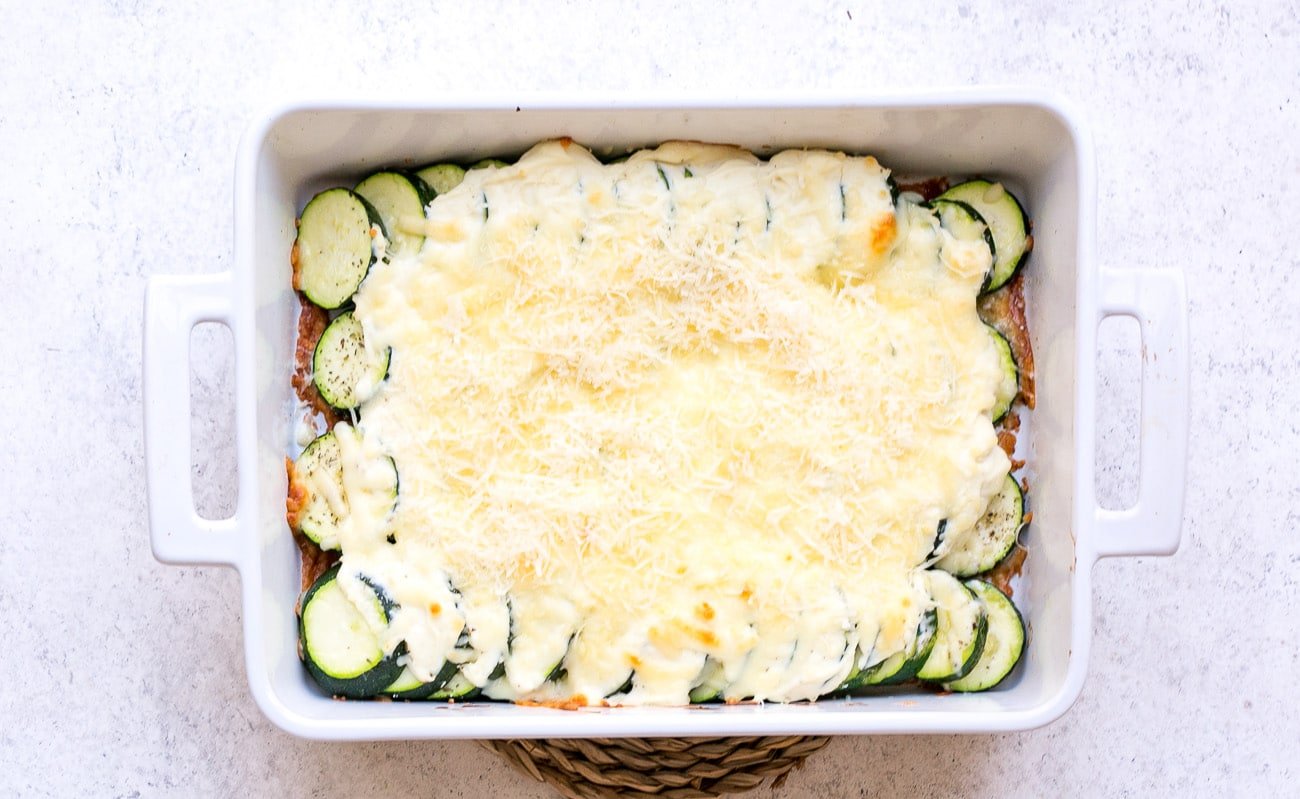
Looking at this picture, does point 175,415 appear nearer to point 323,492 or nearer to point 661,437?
point 323,492

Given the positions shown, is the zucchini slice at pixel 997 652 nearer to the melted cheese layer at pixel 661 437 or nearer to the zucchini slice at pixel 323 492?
the melted cheese layer at pixel 661 437

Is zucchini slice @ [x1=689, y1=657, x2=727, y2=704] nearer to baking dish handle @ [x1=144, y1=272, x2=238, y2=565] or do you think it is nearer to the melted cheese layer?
the melted cheese layer

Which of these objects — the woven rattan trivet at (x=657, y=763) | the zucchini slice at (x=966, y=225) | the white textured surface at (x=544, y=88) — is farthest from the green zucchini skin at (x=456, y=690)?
the zucchini slice at (x=966, y=225)

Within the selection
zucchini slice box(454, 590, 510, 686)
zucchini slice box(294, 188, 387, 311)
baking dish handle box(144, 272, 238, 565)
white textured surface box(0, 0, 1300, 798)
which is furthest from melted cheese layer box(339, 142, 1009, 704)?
white textured surface box(0, 0, 1300, 798)

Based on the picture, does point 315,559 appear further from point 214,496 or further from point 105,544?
point 105,544

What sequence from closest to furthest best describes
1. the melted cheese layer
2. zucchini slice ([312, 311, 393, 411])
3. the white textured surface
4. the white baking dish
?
the white baking dish, the melted cheese layer, zucchini slice ([312, 311, 393, 411]), the white textured surface

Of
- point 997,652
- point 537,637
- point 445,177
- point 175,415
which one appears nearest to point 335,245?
point 445,177
